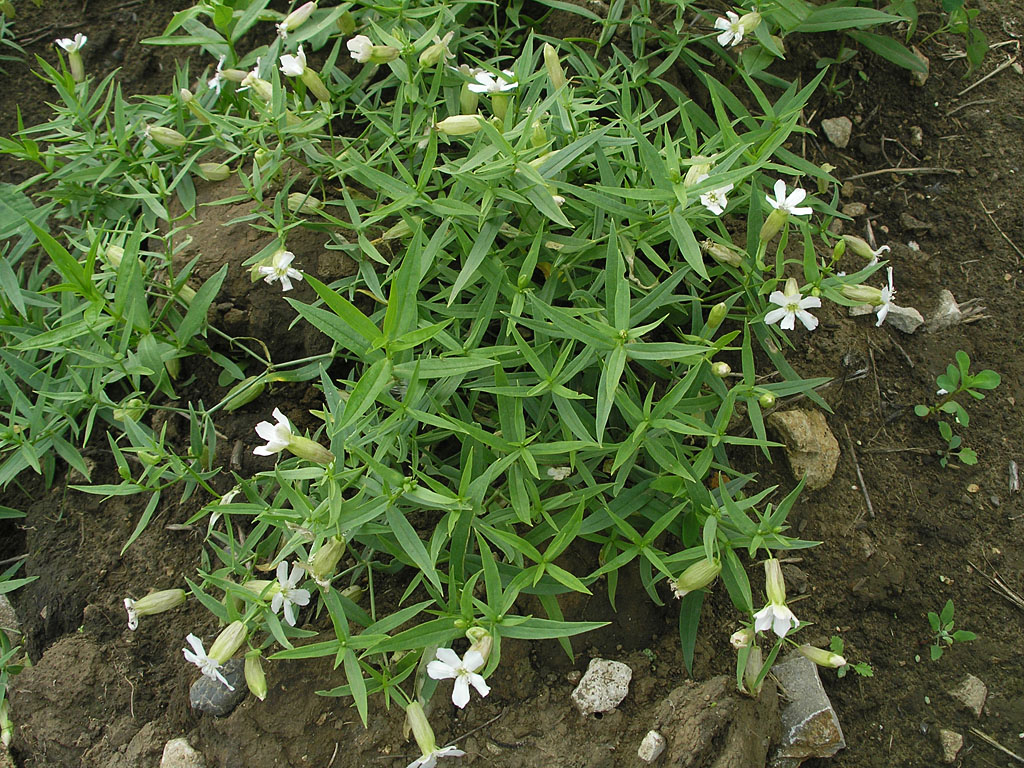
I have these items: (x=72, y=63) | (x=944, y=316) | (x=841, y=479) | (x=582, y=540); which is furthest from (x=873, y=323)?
(x=72, y=63)

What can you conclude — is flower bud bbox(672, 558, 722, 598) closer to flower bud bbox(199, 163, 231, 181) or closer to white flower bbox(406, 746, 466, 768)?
white flower bbox(406, 746, 466, 768)

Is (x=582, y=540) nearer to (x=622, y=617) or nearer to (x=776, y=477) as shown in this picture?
(x=622, y=617)

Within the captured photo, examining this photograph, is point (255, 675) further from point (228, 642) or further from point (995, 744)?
point (995, 744)

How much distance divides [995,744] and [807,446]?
97 centimetres

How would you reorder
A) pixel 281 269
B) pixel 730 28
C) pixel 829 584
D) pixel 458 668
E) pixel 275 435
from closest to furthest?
pixel 458 668 < pixel 275 435 < pixel 281 269 < pixel 829 584 < pixel 730 28

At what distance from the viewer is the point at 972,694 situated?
2229 mm

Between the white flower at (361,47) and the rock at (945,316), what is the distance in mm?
2106

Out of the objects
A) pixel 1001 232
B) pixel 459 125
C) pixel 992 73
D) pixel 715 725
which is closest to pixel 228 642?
pixel 715 725

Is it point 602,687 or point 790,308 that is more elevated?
point 790,308

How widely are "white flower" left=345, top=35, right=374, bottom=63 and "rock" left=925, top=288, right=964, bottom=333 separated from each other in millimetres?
2106

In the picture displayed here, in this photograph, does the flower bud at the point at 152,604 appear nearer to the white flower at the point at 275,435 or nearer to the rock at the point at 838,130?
the white flower at the point at 275,435

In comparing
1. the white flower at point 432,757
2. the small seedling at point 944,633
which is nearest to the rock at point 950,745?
the small seedling at point 944,633

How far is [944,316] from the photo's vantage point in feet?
8.84

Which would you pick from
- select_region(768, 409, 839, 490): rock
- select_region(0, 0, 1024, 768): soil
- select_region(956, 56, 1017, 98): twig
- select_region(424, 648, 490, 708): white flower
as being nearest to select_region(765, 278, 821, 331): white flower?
select_region(768, 409, 839, 490): rock
